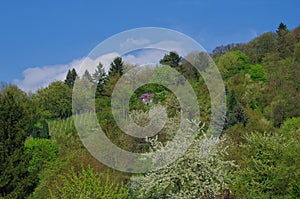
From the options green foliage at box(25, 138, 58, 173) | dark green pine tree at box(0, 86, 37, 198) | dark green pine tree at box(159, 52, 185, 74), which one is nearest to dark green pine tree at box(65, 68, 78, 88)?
dark green pine tree at box(159, 52, 185, 74)

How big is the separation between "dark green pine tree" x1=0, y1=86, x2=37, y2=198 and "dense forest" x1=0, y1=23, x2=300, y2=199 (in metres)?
0.06

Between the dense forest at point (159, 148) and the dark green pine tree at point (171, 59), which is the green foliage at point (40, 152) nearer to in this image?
the dense forest at point (159, 148)

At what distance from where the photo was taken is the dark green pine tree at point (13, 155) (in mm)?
23562

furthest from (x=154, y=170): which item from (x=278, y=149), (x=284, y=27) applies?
(x=284, y=27)

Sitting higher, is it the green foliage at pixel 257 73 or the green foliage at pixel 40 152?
the green foliage at pixel 257 73

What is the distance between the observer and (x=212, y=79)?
131 feet

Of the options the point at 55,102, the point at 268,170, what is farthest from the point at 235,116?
the point at 268,170

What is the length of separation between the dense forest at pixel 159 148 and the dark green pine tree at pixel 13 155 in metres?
0.06

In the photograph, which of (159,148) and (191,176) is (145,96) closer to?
(159,148)

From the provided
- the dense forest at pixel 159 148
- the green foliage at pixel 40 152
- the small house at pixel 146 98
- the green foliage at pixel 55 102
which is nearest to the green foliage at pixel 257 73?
the dense forest at pixel 159 148

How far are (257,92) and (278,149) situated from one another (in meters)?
37.4

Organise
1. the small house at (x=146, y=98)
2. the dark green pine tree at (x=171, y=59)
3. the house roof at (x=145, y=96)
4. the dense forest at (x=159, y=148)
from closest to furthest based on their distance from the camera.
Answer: the dense forest at (x=159, y=148)
the dark green pine tree at (x=171, y=59)
the small house at (x=146, y=98)
the house roof at (x=145, y=96)

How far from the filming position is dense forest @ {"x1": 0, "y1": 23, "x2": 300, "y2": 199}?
15.3 m

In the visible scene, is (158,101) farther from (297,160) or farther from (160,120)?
(297,160)
